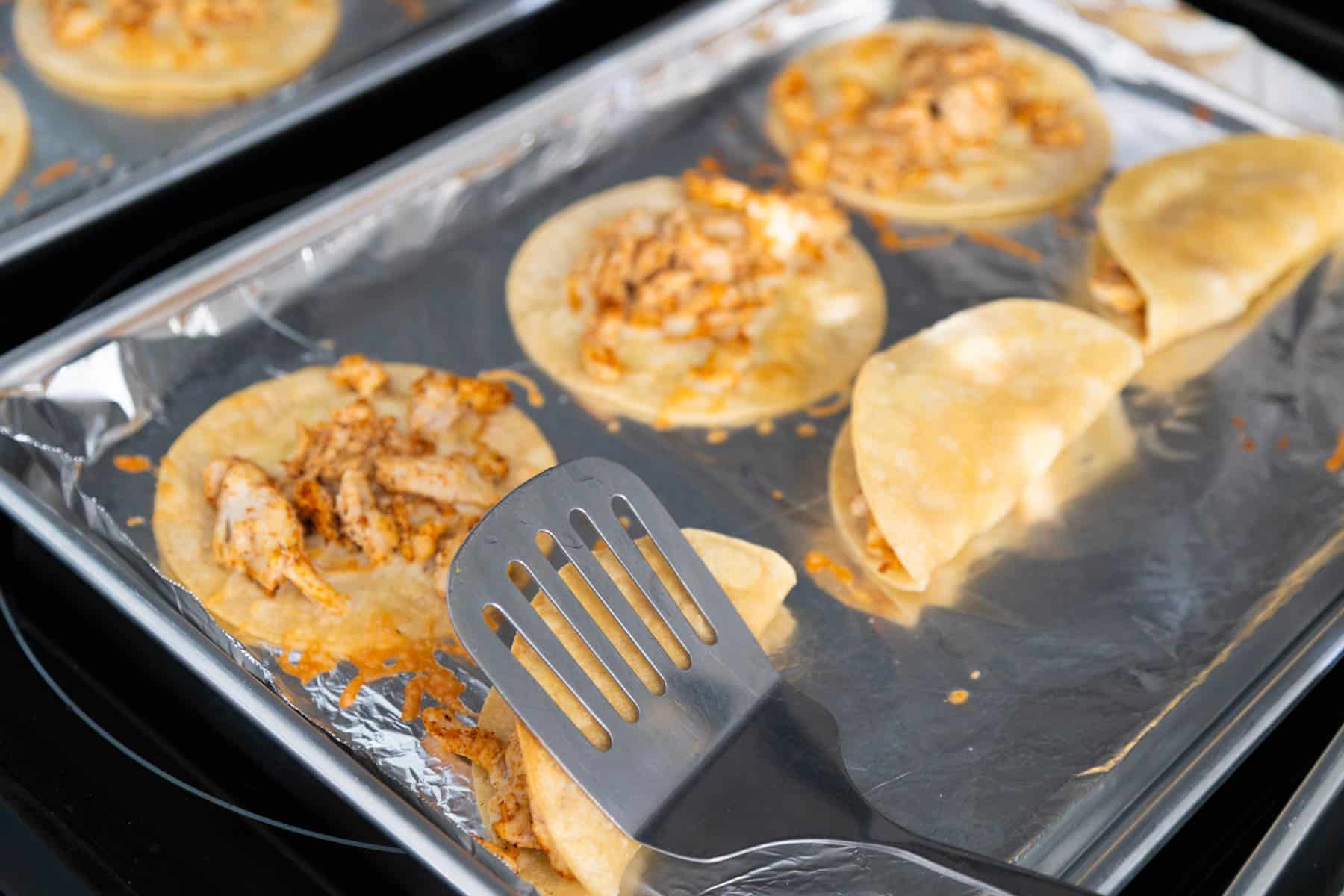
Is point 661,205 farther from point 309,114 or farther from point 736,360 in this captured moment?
point 309,114

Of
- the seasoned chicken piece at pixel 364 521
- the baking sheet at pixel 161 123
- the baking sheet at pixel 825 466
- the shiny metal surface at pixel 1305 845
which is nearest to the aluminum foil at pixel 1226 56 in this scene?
the baking sheet at pixel 825 466

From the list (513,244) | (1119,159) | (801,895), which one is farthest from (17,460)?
(1119,159)

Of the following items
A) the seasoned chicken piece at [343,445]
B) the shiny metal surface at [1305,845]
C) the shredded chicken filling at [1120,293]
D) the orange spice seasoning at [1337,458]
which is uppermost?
the seasoned chicken piece at [343,445]

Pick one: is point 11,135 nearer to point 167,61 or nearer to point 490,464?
point 167,61

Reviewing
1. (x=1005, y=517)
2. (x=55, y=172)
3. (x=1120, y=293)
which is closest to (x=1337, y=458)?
(x=1120, y=293)

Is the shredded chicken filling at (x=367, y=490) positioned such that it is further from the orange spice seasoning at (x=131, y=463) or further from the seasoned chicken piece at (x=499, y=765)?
the seasoned chicken piece at (x=499, y=765)

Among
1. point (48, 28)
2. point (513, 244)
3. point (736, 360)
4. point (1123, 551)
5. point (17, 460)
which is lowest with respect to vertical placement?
point (1123, 551)

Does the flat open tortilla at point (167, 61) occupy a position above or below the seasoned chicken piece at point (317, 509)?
above
